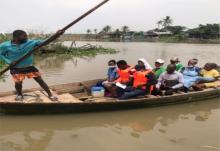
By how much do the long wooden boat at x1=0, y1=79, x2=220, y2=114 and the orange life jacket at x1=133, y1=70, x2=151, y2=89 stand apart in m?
0.28

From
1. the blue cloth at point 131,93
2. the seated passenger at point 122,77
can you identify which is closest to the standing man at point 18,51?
the seated passenger at point 122,77

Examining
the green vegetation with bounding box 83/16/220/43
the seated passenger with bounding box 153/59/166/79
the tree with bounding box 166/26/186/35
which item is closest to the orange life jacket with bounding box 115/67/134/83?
the seated passenger with bounding box 153/59/166/79

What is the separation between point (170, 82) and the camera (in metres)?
6.59

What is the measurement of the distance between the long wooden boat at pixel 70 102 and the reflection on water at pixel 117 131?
0.12 m

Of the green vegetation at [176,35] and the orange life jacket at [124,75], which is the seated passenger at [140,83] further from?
the green vegetation at [176,35]

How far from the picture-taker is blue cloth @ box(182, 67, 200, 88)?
275 inches

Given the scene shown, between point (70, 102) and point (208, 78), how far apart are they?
3535 mm

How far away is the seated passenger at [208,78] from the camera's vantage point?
702 cm

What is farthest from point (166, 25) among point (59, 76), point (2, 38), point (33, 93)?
point (33, 93)

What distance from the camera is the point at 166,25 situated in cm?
6538

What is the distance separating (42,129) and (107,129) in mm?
1034

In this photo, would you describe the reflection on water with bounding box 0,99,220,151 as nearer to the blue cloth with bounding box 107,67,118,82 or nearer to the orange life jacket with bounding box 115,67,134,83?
the orange life jacket with bounding box 115,67,134,83

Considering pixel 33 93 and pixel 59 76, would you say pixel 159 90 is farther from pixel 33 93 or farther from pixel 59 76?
pixel 59 76

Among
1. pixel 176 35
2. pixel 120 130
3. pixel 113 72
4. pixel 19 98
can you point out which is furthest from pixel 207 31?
pixel 19 98
